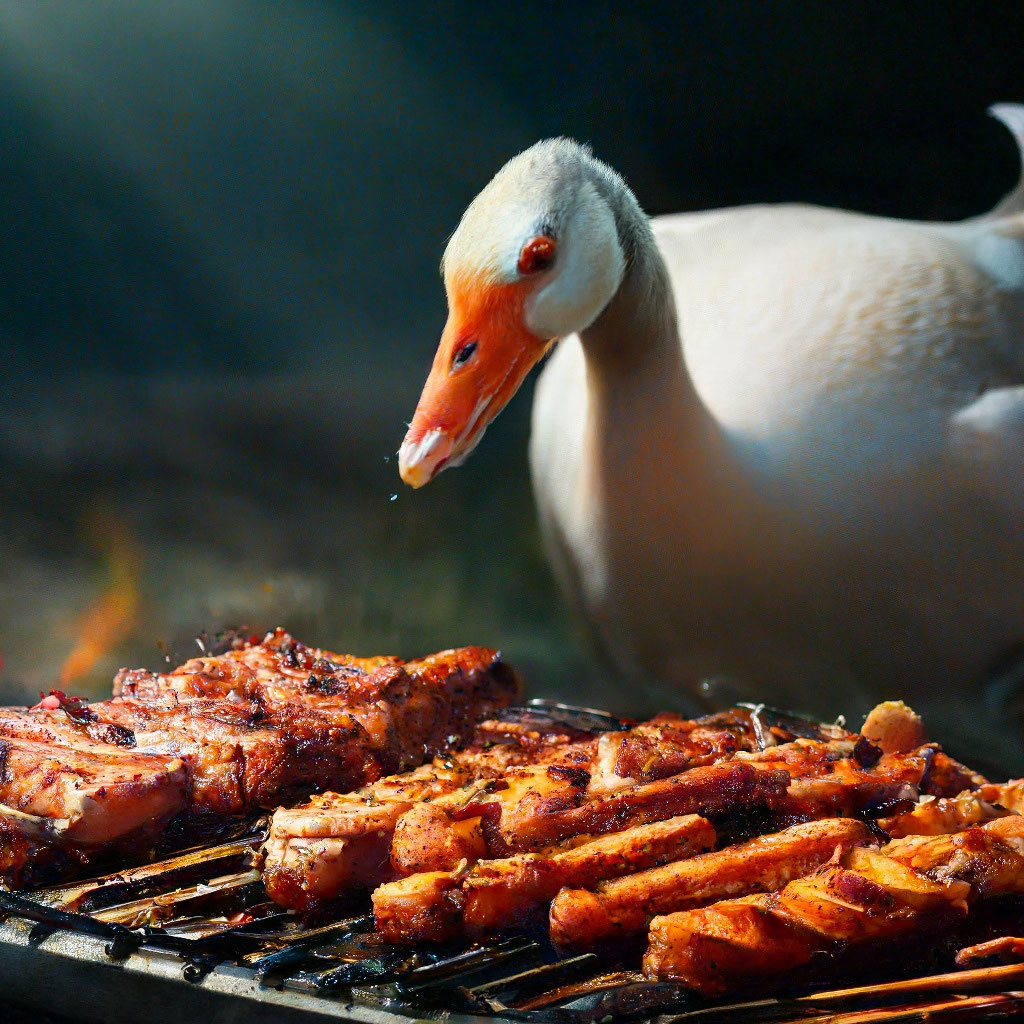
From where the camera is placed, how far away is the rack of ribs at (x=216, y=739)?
108 cm

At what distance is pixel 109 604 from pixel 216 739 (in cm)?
73

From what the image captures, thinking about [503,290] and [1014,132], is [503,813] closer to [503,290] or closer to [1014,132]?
[503,290]

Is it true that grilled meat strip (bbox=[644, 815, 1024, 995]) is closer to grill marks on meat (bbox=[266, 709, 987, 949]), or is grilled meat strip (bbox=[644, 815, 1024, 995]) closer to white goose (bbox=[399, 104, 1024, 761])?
grill marks on meat (bbox=[266, 709, 987, 949])

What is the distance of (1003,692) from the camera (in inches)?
72.0

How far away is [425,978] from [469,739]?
0.58 meters

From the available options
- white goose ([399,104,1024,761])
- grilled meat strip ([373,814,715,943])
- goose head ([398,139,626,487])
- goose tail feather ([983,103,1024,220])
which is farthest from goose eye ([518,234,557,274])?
goose tail feather ([983,103,1024,220])

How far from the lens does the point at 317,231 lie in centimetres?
212

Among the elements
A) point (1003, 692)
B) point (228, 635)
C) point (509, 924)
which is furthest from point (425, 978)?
point (1003, 692)

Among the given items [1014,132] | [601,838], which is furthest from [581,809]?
[1014,132]

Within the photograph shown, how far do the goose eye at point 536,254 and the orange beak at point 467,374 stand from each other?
0.03 metres

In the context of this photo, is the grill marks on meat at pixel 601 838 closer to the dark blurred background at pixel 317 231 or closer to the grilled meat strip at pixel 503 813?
the grilled meat strip at pixel 503 813

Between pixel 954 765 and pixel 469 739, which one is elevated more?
pixel 469 739

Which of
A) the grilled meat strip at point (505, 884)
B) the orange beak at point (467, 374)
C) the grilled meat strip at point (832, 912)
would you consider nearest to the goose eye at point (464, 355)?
the orange beak at point (467, 374)

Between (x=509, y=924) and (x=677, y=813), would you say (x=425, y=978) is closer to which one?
(x=509, y=924)
